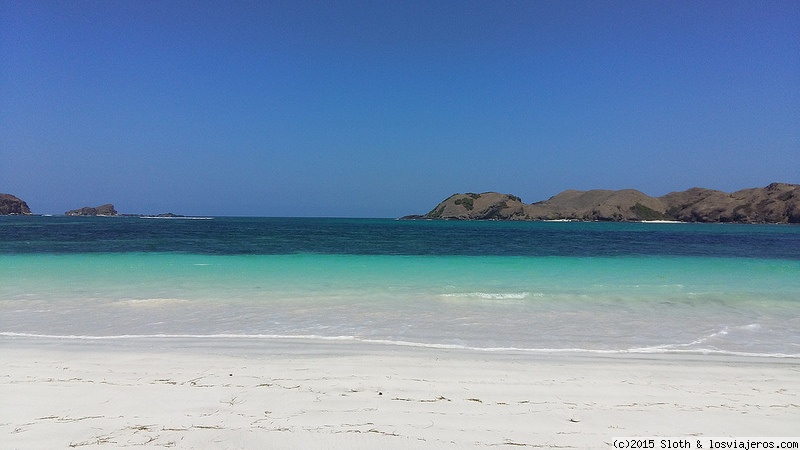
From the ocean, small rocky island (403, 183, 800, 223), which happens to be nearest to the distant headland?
small rocky island (403, 183, 800, 223)

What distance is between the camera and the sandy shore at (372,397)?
3203 millimetres

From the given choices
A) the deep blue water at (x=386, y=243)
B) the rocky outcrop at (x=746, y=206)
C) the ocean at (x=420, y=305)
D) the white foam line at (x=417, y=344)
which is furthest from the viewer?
the rocky outcrop at (x=746, y=206)

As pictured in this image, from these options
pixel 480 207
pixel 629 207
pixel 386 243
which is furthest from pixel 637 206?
pixel 386 243

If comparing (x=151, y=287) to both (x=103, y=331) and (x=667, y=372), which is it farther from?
(x=667, y=372)

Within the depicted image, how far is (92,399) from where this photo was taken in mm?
3865

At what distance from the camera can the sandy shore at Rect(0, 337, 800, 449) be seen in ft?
10.5

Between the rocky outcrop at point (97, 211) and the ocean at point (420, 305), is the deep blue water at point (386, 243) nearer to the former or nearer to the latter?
the ocean at point (420, 305)

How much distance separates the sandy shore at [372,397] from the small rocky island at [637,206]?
12216 centimetres

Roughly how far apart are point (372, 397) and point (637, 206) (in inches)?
5343

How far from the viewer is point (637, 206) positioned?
122m

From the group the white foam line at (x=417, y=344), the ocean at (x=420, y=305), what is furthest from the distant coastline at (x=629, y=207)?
the white foam line at (x=417, y=344)

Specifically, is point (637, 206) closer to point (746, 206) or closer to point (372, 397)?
point (746, 206)

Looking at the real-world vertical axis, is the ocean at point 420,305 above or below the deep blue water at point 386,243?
below

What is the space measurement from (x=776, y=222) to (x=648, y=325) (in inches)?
4789
